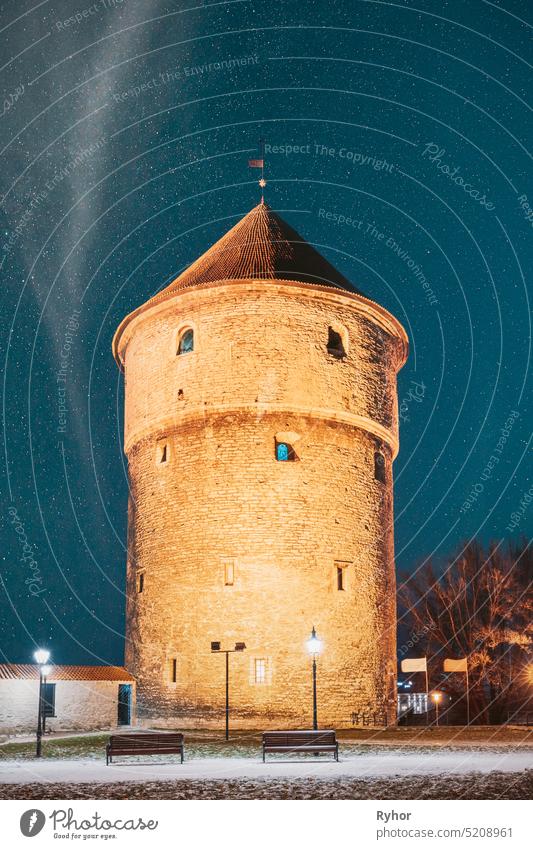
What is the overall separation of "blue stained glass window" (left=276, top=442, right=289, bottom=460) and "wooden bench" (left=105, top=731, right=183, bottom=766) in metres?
10.6

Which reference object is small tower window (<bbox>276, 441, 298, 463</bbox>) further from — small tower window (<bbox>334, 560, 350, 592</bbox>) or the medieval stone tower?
small tower window (<bbox>334, 560, 350, 592</bbox>)

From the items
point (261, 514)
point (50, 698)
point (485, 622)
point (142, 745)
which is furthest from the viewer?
point (485, 622)

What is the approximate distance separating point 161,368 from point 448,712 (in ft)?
62.9

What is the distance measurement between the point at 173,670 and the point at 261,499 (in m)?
4.84

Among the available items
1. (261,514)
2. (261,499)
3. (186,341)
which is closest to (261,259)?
(186,341)

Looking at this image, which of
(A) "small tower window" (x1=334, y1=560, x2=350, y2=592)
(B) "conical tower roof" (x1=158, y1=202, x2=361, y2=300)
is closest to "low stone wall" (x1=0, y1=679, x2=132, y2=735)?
(A) "small tower window" (x1=334, y1=560, x2=350, y2=592)

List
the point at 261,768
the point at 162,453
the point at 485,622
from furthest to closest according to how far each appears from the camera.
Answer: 1. the point at 485,622
2. the point at 162,453
3. the point at 261,768

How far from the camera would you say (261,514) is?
84.1 feet

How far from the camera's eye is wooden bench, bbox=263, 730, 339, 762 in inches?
664

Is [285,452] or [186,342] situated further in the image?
[186,342]

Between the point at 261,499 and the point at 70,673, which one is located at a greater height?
the point at 261,499

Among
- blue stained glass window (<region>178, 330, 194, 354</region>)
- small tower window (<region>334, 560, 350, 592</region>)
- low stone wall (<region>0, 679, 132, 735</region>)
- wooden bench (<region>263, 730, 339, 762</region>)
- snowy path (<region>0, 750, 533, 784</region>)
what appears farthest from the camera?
blue stained glass window (<region>178, 330, 194, 354</region>)

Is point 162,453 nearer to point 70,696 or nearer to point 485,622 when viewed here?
point 70,696
